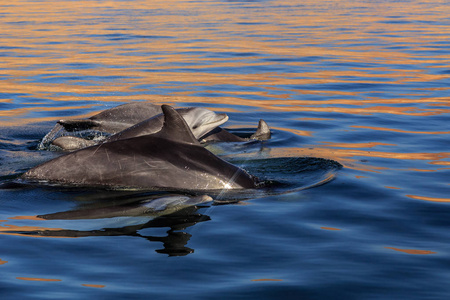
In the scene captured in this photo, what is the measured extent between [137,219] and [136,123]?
5041mm

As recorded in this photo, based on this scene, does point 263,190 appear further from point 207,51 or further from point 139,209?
point 207,51

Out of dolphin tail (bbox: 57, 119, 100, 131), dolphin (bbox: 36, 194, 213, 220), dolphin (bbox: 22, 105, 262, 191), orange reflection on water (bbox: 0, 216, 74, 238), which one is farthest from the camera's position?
dolphin tail (bbox: 57, 119, 100, 131)

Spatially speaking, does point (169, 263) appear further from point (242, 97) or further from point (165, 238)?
point (242, 97)

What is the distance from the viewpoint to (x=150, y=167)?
8.41 m

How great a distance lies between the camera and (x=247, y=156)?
36.1ft

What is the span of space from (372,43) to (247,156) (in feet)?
66.7

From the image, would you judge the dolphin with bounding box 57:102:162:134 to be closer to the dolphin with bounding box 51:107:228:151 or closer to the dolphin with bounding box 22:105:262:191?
the dolphin with bounding box 51:107:228:151

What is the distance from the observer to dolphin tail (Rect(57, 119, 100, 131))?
451 inches

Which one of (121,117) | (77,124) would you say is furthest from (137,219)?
(121,117)

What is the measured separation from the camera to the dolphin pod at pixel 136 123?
36.3 ft

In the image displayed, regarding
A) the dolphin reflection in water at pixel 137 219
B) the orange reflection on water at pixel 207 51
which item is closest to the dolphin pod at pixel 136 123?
the dolphin reflection in water at pixel 137 219

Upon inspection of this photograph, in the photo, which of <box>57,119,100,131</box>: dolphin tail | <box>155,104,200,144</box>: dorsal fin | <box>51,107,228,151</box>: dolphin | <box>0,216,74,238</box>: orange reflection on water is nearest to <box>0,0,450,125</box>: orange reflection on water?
<box>57,119,100,131</box>: dolphin tail

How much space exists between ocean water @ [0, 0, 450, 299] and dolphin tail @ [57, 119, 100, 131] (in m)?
0.82

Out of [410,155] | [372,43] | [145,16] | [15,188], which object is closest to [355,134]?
[410,155]
